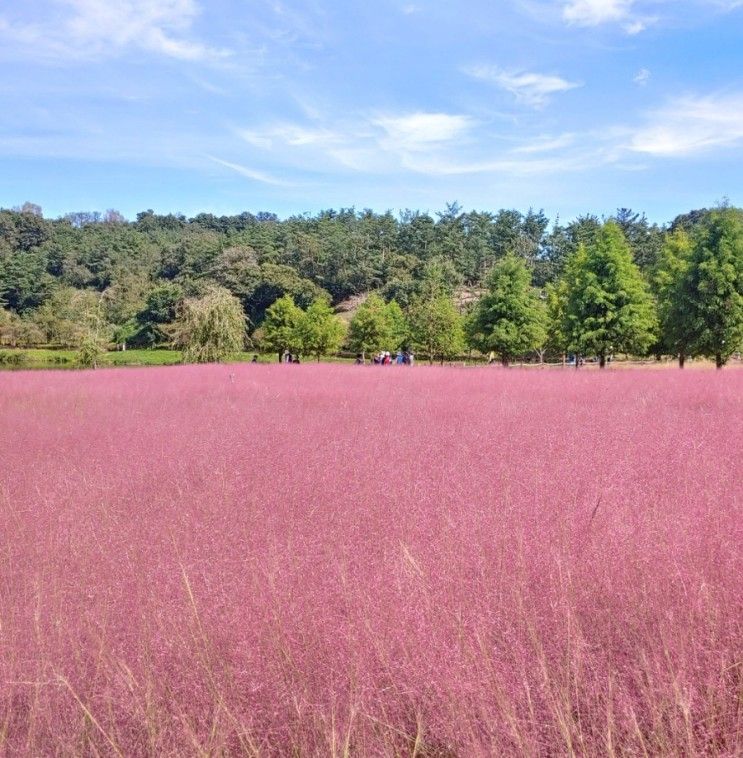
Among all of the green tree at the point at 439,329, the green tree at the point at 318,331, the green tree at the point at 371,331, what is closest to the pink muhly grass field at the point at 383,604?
the green tree at the point at 439,329

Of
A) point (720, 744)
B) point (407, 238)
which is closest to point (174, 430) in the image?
point (720, 744)

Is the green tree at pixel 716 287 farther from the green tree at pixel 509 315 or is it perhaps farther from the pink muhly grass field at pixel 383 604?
the pink muhly grass field at pixel 383 604

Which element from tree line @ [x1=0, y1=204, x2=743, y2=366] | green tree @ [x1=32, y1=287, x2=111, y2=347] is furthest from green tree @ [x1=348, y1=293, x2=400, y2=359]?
green tree @ [x1=32, y1=287, x2=111, y2=347]

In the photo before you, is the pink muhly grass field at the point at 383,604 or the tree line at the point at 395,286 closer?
the pink muhly grass field at the point at 383,604

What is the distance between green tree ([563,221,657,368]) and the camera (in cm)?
2930

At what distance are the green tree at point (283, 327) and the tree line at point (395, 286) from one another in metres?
0.15

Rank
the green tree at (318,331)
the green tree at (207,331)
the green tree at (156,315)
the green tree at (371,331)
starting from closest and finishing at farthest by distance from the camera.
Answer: the green tree at (207,331), the green tree at (371,331), the green tree at (318,331), the green tree at (156,315)

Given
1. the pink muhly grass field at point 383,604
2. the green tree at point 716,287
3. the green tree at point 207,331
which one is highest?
the green tree at point 716,287

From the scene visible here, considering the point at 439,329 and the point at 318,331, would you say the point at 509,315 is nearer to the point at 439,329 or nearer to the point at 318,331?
the point at 439,329

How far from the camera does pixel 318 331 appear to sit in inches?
2009

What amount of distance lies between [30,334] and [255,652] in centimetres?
7343

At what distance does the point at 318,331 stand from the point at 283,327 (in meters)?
4.36

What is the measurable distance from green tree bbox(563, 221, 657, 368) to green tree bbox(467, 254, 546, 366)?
4212mm

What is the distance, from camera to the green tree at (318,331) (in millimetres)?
51250
